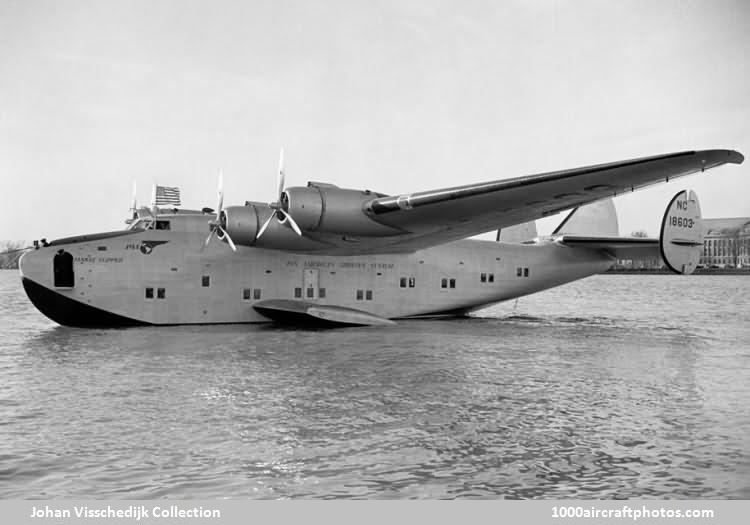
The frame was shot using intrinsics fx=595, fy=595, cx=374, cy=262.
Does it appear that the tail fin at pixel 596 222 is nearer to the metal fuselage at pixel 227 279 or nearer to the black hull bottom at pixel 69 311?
the metal fuselage at pixel 227 279

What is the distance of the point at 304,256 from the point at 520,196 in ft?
21.4

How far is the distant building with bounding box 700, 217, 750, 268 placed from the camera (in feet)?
179

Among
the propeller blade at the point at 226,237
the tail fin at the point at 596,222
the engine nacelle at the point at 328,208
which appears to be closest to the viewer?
the engine nacelle at the point at 328,208

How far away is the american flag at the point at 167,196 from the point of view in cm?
1808

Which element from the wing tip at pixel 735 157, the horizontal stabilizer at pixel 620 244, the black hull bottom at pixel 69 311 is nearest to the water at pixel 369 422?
the black hull bottom at pixel 69 311

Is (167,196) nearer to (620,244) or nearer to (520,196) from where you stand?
(520,196)

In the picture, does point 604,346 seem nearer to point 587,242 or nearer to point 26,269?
point 587,242

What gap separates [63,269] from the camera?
1462 cm

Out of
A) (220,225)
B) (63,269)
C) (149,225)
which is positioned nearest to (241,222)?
(220,225)

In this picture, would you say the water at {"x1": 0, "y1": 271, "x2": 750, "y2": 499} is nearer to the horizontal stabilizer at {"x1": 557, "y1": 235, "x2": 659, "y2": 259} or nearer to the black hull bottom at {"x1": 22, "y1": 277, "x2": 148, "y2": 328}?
the black hull bottom at {"x1": 22, "y1": 277, "x2": 148, "y2": 328}

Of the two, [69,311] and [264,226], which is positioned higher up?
[264,226]

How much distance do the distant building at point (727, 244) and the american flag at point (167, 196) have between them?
146ft

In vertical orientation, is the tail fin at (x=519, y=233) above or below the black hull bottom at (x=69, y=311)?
above

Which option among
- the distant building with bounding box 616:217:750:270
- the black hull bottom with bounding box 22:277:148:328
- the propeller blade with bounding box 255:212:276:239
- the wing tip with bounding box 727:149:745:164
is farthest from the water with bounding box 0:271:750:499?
the distant building with bounding box 616:217:750:270
